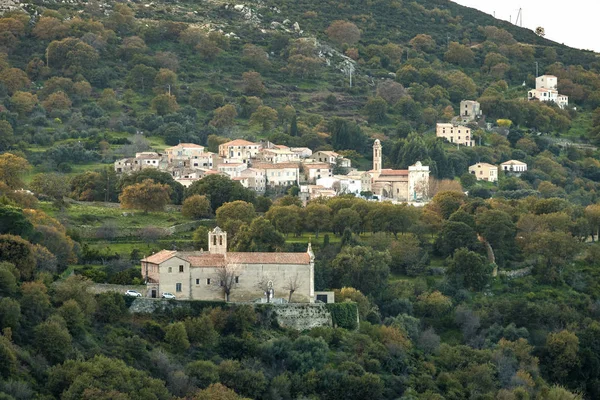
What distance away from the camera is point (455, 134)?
355 feet

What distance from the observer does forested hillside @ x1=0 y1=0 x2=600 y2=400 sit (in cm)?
5216

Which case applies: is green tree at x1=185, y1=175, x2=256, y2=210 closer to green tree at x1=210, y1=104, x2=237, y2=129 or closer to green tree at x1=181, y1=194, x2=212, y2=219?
green tree at x1=181, y1=194, x2=212, y2=219

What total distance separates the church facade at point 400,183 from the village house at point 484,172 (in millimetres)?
9305

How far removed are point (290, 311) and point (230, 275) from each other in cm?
270

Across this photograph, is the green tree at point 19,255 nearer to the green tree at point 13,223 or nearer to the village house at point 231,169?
the green tree at point 13,223

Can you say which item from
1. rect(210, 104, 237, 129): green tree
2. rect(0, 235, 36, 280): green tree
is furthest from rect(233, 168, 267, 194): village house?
rect(0, 235, 36, 280): green tree

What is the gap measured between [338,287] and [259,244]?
158 inches

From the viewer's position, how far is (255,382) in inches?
2031

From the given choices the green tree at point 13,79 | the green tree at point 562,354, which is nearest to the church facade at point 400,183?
the green tree at point 562,354

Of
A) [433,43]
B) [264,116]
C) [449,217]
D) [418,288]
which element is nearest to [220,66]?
[264,116]

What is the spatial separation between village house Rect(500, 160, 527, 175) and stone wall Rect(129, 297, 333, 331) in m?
47.3

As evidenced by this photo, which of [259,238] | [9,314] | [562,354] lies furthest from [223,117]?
[9,314]

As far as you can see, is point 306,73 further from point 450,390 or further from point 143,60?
point 450,390

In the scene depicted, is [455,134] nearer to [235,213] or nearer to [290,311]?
[235,213]
